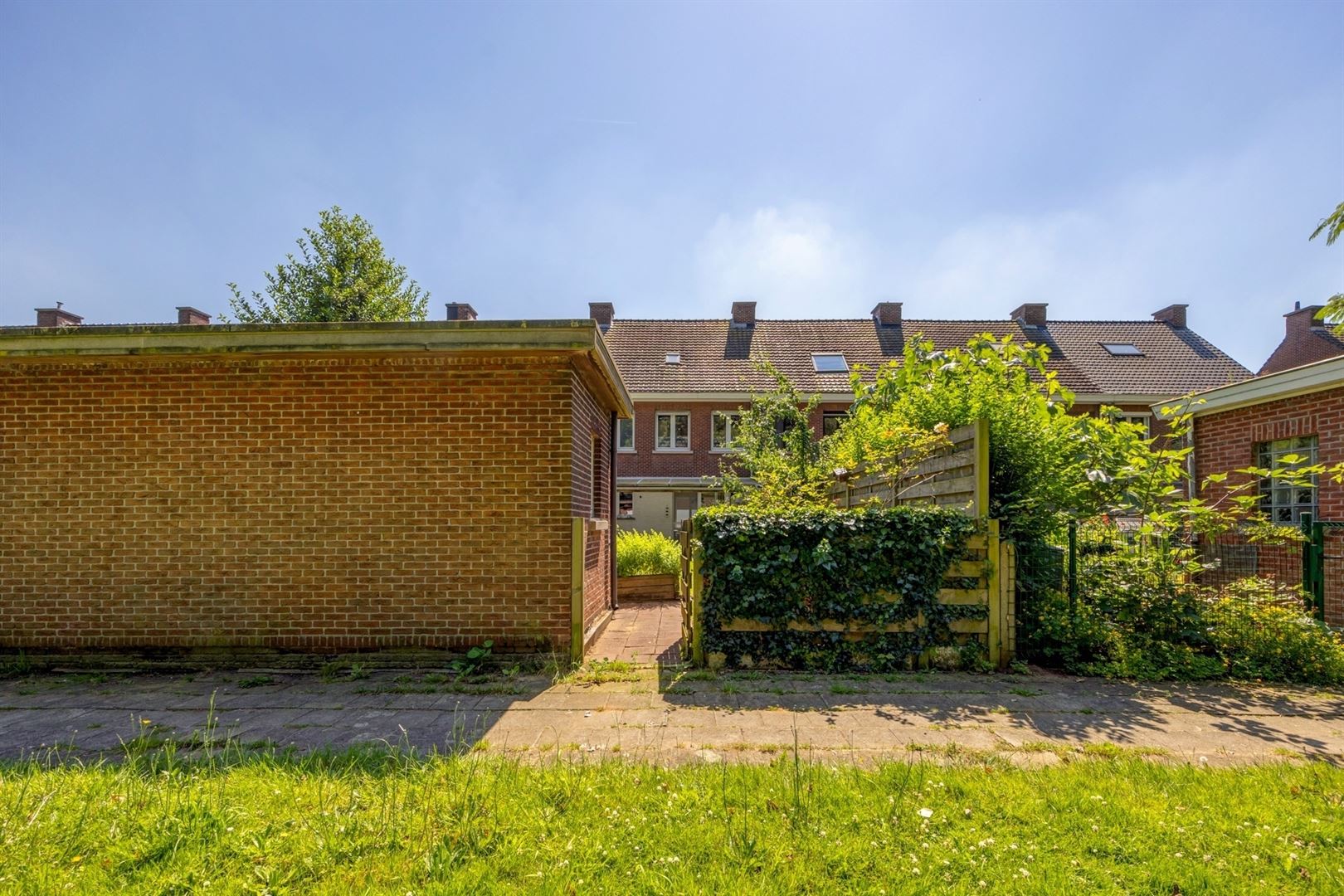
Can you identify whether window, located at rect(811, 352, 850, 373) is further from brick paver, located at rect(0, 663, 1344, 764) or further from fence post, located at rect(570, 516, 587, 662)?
fence post, located at rect(570, 516, 587, 662)

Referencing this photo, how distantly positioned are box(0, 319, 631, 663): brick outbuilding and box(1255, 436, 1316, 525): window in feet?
30.9

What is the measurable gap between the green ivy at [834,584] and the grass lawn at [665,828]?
2.18m

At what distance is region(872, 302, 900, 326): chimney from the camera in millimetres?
25984

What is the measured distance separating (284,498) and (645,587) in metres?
6.59

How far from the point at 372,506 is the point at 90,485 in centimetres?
277

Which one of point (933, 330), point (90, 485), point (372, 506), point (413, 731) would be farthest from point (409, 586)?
point (933, 330)

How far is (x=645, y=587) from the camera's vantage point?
37.6ft

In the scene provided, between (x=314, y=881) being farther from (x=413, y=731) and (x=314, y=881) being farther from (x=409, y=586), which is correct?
(x=409, y=586)

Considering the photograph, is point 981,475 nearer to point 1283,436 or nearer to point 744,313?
point 1283,436

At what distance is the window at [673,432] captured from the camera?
22.2 m

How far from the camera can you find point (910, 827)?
284 cm

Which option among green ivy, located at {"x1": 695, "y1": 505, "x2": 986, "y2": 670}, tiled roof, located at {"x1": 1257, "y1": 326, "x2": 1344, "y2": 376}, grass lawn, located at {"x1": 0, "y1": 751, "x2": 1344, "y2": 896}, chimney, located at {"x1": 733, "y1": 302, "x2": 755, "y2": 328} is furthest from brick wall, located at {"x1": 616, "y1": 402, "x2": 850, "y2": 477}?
tiled roof, located at {"x1": 1257, "y1": 326, "x2": 1344, "y2": 376}

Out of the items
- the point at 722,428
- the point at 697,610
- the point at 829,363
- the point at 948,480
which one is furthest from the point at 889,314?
the point at 697,610

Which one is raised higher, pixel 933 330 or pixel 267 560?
pixel 933 330
